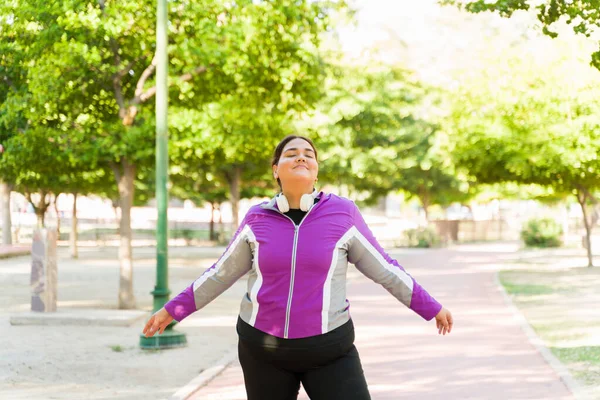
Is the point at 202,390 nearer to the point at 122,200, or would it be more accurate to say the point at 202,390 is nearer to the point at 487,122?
the point at 122,200

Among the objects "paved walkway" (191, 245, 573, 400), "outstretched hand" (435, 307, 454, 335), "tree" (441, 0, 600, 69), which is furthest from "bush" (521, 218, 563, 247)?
"outstretched hand" (435, 307, 454, 335)

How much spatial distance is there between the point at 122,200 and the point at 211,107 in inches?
86.4

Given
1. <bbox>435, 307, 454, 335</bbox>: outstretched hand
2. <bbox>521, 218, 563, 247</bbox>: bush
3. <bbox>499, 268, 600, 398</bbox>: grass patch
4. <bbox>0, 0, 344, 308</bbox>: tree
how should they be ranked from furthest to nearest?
→ 1. <bbox>521, 218, 563, 247</bbox>: bush
2. <bbox>0, 0, 344, 308</bbox>: tree
3. <bbox>499, 268, 600, 398</bbox>: grass patch
4. <bbox>435, 307, 454, 335</bbox>: outstretched hand

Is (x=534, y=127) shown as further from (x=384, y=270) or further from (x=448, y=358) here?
(x=384, y=270)

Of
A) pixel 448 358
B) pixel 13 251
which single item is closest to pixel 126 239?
pixel 448 358

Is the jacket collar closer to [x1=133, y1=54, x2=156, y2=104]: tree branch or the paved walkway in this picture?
the paved walkway

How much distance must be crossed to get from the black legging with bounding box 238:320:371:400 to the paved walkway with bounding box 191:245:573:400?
4019 millimetres

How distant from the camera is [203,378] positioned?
28.1 feet

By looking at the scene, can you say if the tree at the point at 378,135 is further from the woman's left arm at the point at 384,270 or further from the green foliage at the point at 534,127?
the woman's left arm at the point at 384,270

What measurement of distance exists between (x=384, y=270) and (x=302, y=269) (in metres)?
0.39

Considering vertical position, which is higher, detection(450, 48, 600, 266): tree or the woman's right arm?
detection(450, 48, 600, 266): tree

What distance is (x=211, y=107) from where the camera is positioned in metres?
15.4

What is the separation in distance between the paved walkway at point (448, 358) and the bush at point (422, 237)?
28.8 m

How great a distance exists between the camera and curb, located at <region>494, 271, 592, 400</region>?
7798 millimetres
